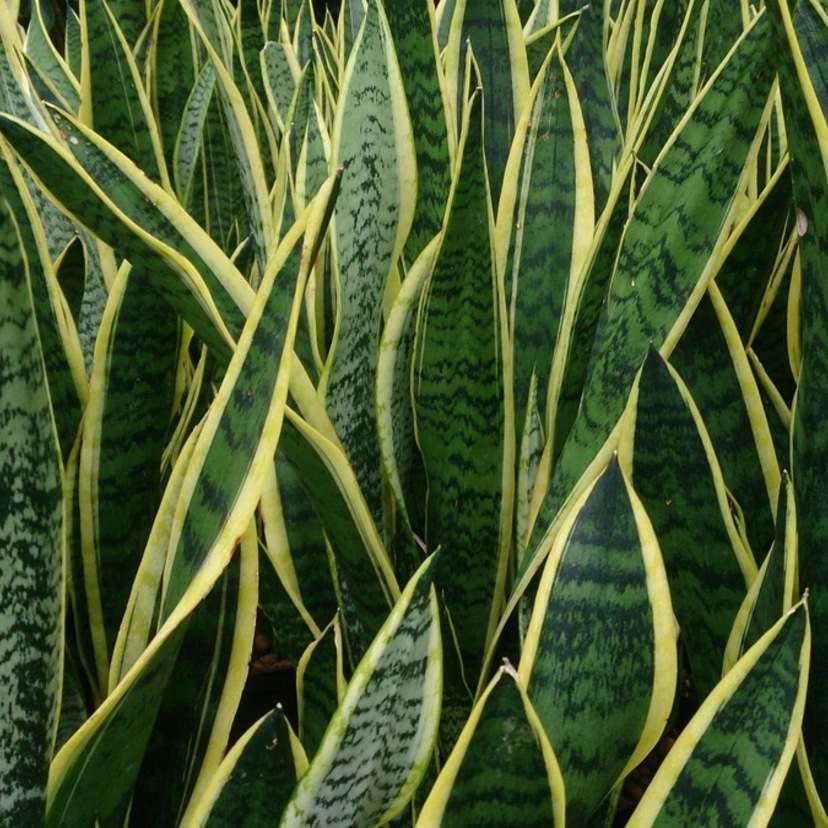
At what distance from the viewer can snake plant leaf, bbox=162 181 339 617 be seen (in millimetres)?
409

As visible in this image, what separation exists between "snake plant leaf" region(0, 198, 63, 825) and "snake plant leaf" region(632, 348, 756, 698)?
0.28 m

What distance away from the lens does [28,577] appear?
1.44 feet

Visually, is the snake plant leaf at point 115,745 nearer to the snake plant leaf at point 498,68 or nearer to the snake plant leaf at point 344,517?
the snake plant leaf at point 344,517

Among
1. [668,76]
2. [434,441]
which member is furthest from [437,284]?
[668,76]

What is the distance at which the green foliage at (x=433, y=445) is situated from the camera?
430mm

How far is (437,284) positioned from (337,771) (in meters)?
0.32

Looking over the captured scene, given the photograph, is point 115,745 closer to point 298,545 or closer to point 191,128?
point 298,545

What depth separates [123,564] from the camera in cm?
64

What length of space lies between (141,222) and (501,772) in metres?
0.34

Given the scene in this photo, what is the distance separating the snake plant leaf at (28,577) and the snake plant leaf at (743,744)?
25 centimetres

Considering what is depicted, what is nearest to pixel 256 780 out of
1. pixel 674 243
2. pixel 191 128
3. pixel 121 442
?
pixel 121 442

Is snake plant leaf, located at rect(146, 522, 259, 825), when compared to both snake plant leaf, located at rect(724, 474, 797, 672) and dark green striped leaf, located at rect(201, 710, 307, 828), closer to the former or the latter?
dark green striped leaf, located at rect(201, 710, 307, 828)

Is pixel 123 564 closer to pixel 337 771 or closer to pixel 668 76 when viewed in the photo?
pixel 337 771

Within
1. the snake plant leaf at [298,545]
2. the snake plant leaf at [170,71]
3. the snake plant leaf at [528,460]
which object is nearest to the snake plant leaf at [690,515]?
the snake plant leaf at [528,460]
